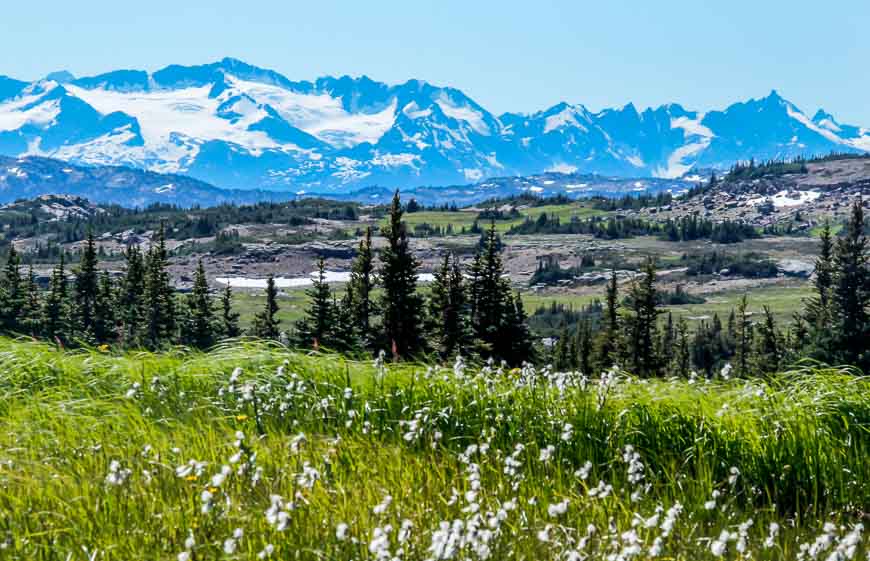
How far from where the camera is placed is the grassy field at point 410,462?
20.6 ft

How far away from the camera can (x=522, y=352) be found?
66.1 meters

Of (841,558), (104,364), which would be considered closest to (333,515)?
(841,558)

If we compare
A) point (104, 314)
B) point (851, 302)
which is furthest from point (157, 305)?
point (851, 302)

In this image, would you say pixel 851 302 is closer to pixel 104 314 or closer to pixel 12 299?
pixel 12 299

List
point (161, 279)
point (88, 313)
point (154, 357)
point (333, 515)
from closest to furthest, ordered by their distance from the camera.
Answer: point (333, 515), point (154, 357), point (161, 279), point (88, 313)

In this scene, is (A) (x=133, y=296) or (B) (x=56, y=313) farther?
(A) (x=133, y=296)

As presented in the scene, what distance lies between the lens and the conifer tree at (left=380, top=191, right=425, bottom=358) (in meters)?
63.0

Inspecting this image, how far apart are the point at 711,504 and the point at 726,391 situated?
486 centimetres

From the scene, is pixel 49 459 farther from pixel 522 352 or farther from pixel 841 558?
pixel 522 352

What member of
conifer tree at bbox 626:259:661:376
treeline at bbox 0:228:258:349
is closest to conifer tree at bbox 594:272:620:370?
conifer tree at bbox 626:259:661:376

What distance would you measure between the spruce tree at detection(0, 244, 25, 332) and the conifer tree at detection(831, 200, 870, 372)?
72.2 metres

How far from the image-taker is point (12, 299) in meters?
86.2

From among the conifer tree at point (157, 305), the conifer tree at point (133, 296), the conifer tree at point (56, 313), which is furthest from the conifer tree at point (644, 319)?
the conifer tree at point (56, 313)

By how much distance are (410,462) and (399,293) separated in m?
55.8
